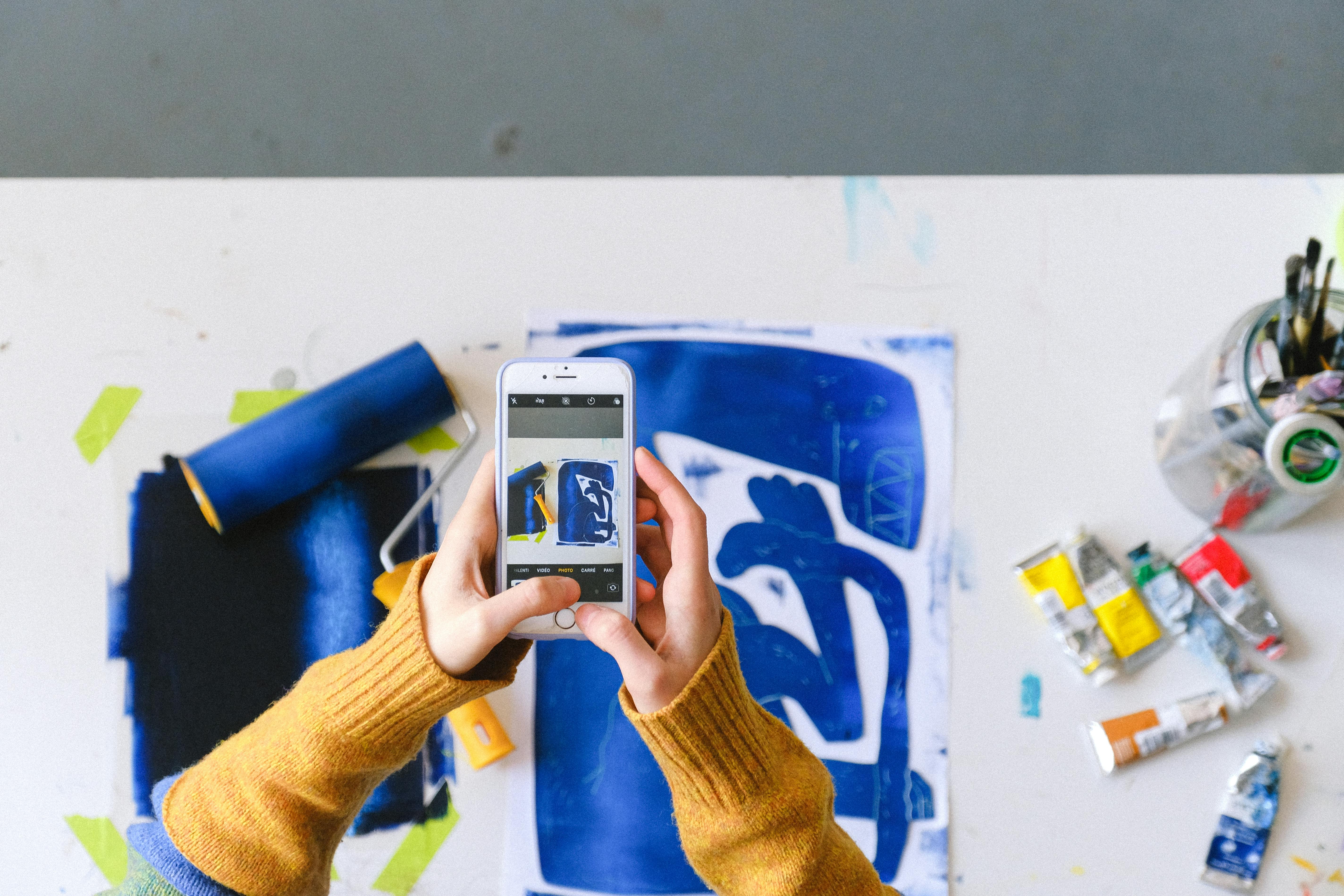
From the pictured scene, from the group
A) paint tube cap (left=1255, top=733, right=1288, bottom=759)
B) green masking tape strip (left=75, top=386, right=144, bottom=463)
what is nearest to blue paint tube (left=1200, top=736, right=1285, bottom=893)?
paint tube cap (left=1255, top=733, right=1288, bottom=759)

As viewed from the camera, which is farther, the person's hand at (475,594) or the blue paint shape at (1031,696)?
the blue paint shape at (1031,696)

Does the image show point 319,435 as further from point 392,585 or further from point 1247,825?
point 1247,825

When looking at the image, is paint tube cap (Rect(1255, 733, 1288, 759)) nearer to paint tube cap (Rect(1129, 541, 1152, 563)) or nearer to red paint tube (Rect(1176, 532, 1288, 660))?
red paint tube (Rect(1176, 532, 1288, 660))

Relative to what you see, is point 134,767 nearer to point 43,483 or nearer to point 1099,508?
point 43,483

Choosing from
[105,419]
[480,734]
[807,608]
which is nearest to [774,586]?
[807,608]

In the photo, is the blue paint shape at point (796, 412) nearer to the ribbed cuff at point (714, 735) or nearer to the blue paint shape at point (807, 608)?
the blue paint shape at point (807, 608)

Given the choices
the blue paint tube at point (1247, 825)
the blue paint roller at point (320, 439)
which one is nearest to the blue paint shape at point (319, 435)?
the blue paint roller at point (320, 439)

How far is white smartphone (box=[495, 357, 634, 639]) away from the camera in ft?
1.69

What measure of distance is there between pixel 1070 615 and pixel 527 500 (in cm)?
43

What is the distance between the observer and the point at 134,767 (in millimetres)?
646

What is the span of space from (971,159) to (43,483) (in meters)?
1.00

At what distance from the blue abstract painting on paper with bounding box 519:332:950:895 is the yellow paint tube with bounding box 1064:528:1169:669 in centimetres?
13

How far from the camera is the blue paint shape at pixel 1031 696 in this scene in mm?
658

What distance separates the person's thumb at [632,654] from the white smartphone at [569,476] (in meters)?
0.04
